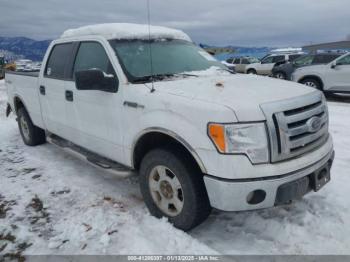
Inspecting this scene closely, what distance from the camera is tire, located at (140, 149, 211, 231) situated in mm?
2729

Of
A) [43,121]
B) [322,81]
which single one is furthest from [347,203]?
[322,81]

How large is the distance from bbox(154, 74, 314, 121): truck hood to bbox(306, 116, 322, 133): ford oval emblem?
0.25 m

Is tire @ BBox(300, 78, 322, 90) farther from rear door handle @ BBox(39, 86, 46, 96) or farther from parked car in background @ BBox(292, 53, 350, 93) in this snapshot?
rear door handle @ BBox(39, 86, 46, 96)

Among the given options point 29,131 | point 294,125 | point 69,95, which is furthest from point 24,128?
point 294,125

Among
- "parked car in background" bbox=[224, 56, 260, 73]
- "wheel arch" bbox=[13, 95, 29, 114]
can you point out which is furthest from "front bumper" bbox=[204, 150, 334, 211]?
"parked car in background" bbox=[224, 56, 260, 73]

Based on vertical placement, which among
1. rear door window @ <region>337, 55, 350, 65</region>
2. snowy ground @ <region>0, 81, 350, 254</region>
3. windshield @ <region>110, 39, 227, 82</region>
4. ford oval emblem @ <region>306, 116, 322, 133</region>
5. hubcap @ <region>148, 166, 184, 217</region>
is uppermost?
windshield @ <region>110, 39, 227, 82</region>

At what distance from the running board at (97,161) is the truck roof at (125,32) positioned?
57.7 inches

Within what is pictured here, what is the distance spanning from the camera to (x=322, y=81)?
1077 centimetres

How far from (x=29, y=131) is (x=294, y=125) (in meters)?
4.87

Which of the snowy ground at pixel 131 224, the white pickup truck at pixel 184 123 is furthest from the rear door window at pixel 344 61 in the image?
the white pickup truck at pixel 184 123

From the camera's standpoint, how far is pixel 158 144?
316cm

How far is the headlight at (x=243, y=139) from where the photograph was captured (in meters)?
2.41

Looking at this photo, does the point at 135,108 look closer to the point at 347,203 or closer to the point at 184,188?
the point at 184,188

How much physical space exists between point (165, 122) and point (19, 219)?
1.96 meters
